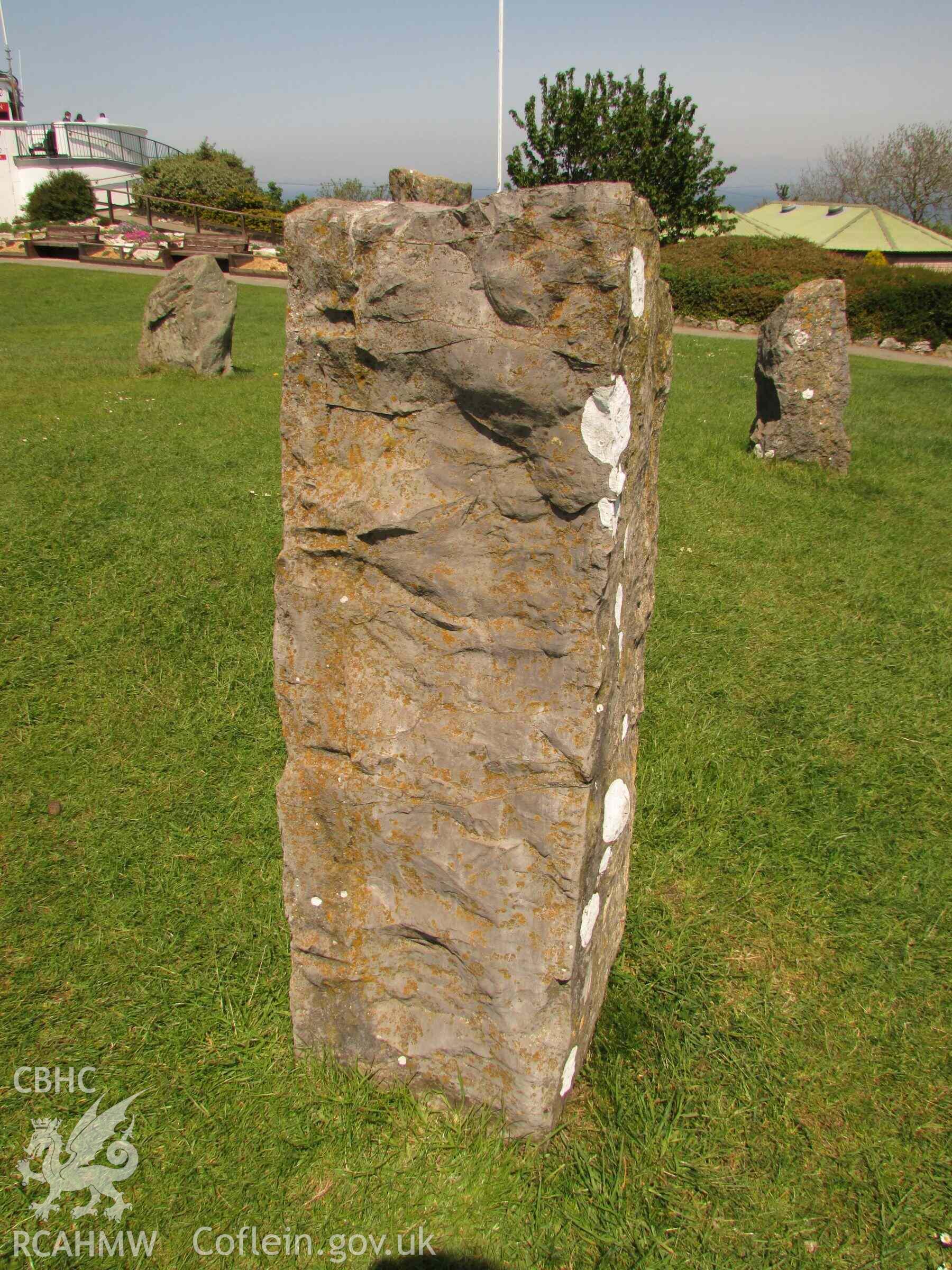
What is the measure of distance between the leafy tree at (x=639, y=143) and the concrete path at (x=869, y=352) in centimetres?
876

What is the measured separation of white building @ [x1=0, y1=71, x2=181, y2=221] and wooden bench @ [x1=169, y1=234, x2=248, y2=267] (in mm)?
10316

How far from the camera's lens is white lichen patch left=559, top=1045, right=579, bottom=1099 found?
241 cm

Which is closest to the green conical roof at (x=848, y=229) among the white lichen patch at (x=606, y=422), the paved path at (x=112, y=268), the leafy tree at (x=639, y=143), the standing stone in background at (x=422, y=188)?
the leafy tree at (x=639, y=143)

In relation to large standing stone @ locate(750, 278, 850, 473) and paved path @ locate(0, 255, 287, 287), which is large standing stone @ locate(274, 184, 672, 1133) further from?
paved path @ locate(0, 255, 287, 287)

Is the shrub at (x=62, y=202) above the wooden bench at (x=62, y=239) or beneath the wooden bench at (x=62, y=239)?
above

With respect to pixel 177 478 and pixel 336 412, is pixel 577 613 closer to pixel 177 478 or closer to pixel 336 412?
pixel 336 412

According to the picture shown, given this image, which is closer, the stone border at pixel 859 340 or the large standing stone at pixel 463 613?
the large standing stone at pixel 463 613

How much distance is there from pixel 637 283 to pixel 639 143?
97.8 feet

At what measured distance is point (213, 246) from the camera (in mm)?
22719

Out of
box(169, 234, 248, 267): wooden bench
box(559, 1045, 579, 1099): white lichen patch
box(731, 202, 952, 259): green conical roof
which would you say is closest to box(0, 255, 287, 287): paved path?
box(169, 234, 248, 267): wooden bench

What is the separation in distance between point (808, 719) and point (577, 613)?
9.76 ft

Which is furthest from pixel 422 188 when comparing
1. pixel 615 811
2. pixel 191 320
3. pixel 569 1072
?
pixel 191 320

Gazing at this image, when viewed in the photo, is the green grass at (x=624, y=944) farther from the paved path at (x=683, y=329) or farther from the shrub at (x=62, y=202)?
the shrub at (x=62, y=202)

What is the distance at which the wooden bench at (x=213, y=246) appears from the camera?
21.9m
